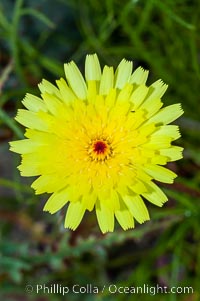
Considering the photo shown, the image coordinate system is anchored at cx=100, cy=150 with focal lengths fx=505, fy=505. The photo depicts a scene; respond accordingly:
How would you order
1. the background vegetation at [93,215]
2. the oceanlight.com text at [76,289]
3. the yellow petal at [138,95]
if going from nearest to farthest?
the yellow petal at [138,95] → the background vegetation at [93,215] → the oceanlight.com text at [76,289]

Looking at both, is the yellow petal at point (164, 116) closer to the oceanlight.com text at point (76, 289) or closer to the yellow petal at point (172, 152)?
the yellow petal at point (172, 152)

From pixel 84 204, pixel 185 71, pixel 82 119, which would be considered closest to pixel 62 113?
pixel 82 119

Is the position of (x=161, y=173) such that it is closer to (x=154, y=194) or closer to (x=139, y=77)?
(x=154, y=194)

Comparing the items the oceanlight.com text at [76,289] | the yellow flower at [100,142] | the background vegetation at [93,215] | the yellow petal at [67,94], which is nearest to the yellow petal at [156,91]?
the yellow flower at [100,142]

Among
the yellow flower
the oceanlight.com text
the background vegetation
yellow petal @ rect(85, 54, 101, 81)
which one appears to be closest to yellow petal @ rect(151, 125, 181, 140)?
the yellow flower

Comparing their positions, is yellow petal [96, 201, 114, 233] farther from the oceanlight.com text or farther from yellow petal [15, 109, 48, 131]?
the oceanlight.com text

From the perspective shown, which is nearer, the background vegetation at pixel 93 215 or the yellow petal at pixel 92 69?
the yellow petal at pixel 92 69
